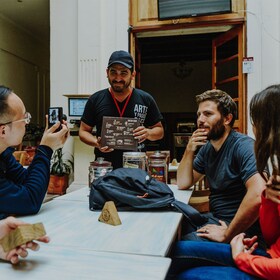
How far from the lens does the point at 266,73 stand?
4.07 meters

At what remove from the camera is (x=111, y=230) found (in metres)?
1.06

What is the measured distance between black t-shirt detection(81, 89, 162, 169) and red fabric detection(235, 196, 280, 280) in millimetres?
1215

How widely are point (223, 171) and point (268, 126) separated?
0.60 metres

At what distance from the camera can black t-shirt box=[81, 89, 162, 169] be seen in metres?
2.24

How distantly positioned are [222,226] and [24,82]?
23.0 ft

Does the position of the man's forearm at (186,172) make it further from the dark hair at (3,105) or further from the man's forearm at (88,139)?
the dark hair at (3,105)

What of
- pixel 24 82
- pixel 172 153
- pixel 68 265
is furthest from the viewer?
pixel 172 153

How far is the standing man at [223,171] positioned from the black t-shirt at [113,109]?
53cm

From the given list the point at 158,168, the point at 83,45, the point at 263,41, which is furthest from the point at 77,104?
the point at 158,168

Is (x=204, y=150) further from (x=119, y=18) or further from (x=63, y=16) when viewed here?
(x=63, y=16)

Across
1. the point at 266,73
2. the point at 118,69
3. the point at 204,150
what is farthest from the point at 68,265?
the point at 266,73

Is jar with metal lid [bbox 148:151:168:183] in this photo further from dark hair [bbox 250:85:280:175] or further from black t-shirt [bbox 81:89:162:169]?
dark hair [bbox 250:85:280:175]

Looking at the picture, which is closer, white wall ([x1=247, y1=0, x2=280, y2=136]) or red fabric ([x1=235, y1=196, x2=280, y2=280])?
red fabric ([x1=235, y1=196, x2=280, y2=280])

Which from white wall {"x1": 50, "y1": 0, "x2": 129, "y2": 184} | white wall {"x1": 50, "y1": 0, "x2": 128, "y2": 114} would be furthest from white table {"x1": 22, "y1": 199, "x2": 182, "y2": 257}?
white wall {"x1": 50, "y1": 0, "x2": 128, "y2": 114}
